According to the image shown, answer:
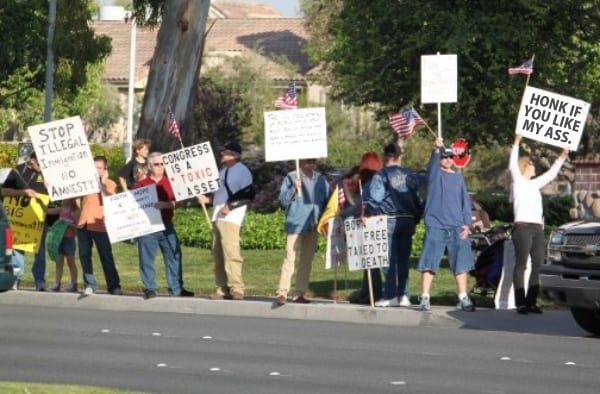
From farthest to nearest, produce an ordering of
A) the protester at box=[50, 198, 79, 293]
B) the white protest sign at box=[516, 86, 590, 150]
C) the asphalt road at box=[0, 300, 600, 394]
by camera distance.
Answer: the protester at box=[50, 198, 79, 293]
the white protest sign at box=[516, 86, 590, 150]
the asphalt road at box=[0, 300, 600, 394]

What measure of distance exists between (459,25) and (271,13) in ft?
269

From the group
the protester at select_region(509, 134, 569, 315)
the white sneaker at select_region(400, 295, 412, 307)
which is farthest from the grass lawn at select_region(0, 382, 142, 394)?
the white sneaker at select_region(400, 295, 412, 307)

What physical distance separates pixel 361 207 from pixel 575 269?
3.64 m

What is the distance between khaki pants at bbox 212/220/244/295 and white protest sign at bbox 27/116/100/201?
1.78 meters

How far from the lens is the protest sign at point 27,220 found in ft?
73.2

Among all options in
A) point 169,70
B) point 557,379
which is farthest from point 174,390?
point 169,70

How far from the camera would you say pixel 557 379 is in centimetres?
1410

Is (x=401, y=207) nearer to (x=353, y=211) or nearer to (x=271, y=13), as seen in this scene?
(x=353, y=211)

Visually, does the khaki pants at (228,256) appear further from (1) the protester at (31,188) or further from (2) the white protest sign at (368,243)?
(1) the protester at (31,188)

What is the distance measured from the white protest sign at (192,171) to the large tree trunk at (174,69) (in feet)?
41.9

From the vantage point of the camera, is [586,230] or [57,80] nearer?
[586,230]

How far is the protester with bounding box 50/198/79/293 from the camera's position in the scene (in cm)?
2205

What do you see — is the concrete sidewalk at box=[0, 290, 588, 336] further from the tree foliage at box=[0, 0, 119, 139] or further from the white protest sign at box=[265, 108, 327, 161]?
the tree foliage at box=[0, 0, 119, 139]

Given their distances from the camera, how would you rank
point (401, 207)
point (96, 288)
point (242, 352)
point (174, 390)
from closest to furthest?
point (174, 390), point (242, 352), point (401, 207), point (96, 288)
